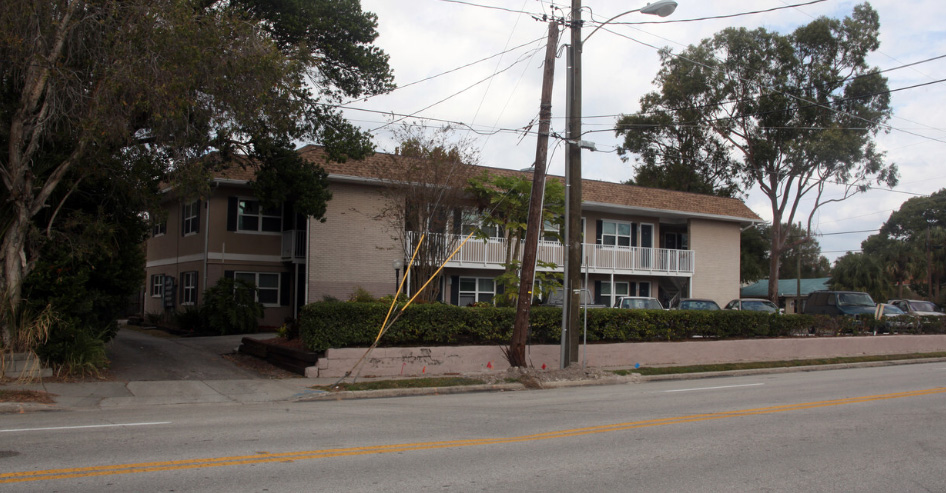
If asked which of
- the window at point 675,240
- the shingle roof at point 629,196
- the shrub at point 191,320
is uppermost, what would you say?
the shingle roof at point 629,196

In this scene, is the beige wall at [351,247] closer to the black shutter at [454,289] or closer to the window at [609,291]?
the black shutter at [454,289]

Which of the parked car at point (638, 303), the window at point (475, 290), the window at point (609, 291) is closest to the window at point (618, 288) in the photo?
the window at point (609, 291)

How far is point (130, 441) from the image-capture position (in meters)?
8.23

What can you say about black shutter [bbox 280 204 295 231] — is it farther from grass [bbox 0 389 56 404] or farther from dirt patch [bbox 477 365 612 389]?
grass [bbox 0 389 56 404]

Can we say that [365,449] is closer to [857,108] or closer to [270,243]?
[270,243]

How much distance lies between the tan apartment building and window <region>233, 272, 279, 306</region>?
37 millimetres

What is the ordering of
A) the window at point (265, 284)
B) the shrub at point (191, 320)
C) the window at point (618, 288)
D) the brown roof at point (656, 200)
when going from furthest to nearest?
the window at point (618, 288), the brown roof at point (656, 200), the window at point (265, 284), the shrub at point (191, 320)

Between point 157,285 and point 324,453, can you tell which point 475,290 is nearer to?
point 157,285

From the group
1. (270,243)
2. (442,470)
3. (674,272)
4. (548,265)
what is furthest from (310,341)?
(674,272)

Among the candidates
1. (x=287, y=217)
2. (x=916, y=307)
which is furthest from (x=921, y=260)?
(x=287, y=217)

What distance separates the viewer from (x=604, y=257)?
103 feet

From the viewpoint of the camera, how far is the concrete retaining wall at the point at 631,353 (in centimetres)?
1585

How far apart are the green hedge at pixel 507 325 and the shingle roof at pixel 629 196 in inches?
316

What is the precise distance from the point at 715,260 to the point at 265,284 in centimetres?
2143
